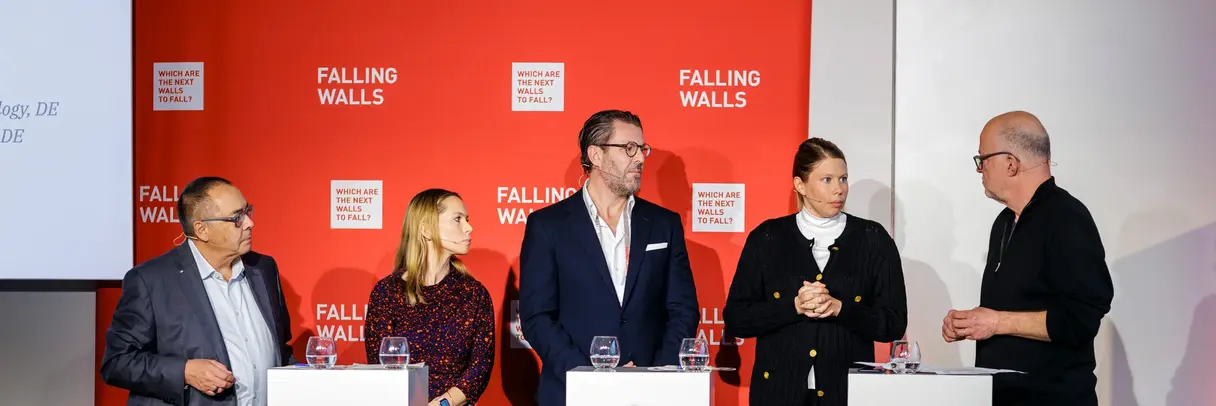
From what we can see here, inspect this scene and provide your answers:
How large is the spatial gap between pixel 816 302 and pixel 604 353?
2.66 feet

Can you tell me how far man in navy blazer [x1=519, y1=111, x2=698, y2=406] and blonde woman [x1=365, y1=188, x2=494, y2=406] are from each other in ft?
0.96

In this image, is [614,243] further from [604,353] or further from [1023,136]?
[1023,136]

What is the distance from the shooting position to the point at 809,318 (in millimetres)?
3537

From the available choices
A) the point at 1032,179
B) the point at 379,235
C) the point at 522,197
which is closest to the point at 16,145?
the point at 379,235

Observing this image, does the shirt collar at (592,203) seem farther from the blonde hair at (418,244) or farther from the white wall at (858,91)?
the white wall at (858,91)

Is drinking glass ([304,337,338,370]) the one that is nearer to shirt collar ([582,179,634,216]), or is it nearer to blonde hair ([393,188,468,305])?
blonde hair ([393,188,468,305])

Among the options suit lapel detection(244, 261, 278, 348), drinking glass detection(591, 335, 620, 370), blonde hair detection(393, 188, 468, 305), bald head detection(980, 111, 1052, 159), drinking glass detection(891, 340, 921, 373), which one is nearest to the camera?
drinking glass detection(891, 340, 921, 373)

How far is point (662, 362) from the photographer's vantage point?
380 cm

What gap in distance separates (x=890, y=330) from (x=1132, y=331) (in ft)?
5.80

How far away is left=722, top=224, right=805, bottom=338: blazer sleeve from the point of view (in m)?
3.52

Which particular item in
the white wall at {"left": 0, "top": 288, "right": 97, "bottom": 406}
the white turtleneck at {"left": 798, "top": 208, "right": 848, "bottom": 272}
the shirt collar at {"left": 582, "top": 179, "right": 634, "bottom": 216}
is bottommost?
the white wall at {"left": 0, "top": 288, "right": 97, "bottom": 406}

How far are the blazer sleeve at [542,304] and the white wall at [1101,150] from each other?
6.03ft

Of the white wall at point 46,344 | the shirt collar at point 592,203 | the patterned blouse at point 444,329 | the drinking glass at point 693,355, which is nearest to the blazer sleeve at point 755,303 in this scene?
the shirt collar at point 592,203

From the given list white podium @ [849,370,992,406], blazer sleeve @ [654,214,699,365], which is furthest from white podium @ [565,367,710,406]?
blazer sleeve @ [654,214,699,365]
